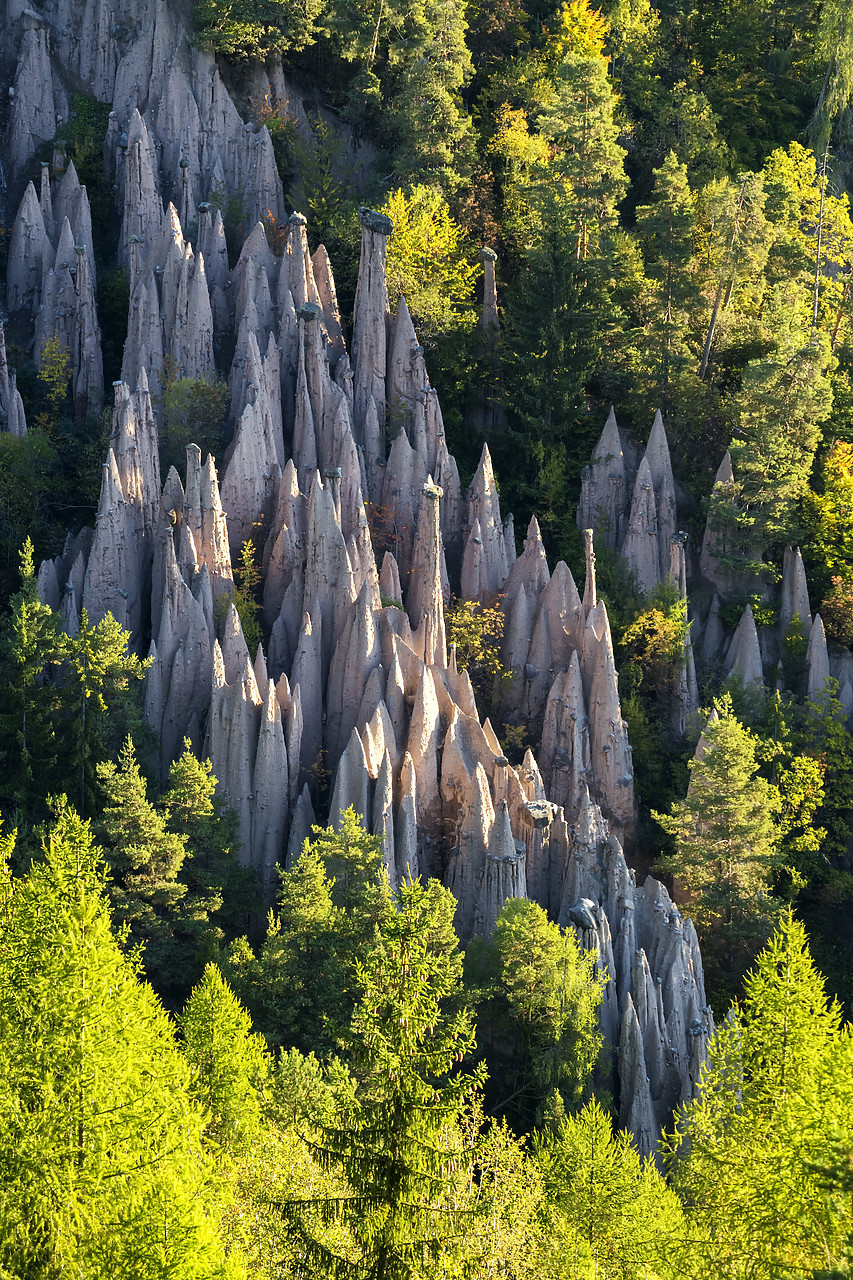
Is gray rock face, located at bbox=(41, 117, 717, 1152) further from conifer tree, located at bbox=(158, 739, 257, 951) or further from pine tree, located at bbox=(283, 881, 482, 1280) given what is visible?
pine tree, located at bbox=(283, 881, 482, 1280)

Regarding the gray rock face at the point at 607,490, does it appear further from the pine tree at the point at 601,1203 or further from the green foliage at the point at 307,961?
the pine tree at the point at 601,1203

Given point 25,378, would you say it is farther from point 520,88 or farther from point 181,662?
point 520,88

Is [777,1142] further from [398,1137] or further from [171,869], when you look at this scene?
[171,869]

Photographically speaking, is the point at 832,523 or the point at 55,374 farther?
the point at 832,523

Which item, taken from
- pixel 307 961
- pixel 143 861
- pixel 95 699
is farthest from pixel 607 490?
pixel 143 861

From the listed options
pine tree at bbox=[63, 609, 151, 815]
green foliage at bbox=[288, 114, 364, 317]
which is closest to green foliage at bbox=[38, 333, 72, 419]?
green foliage at bbox=[288, 114, 364, 317]

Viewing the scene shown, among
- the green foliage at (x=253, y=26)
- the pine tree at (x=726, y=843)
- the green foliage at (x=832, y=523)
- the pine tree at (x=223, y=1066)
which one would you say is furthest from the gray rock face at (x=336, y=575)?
the pine tree at (x=223, y=1066)

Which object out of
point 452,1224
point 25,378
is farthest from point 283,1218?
point 25,378
